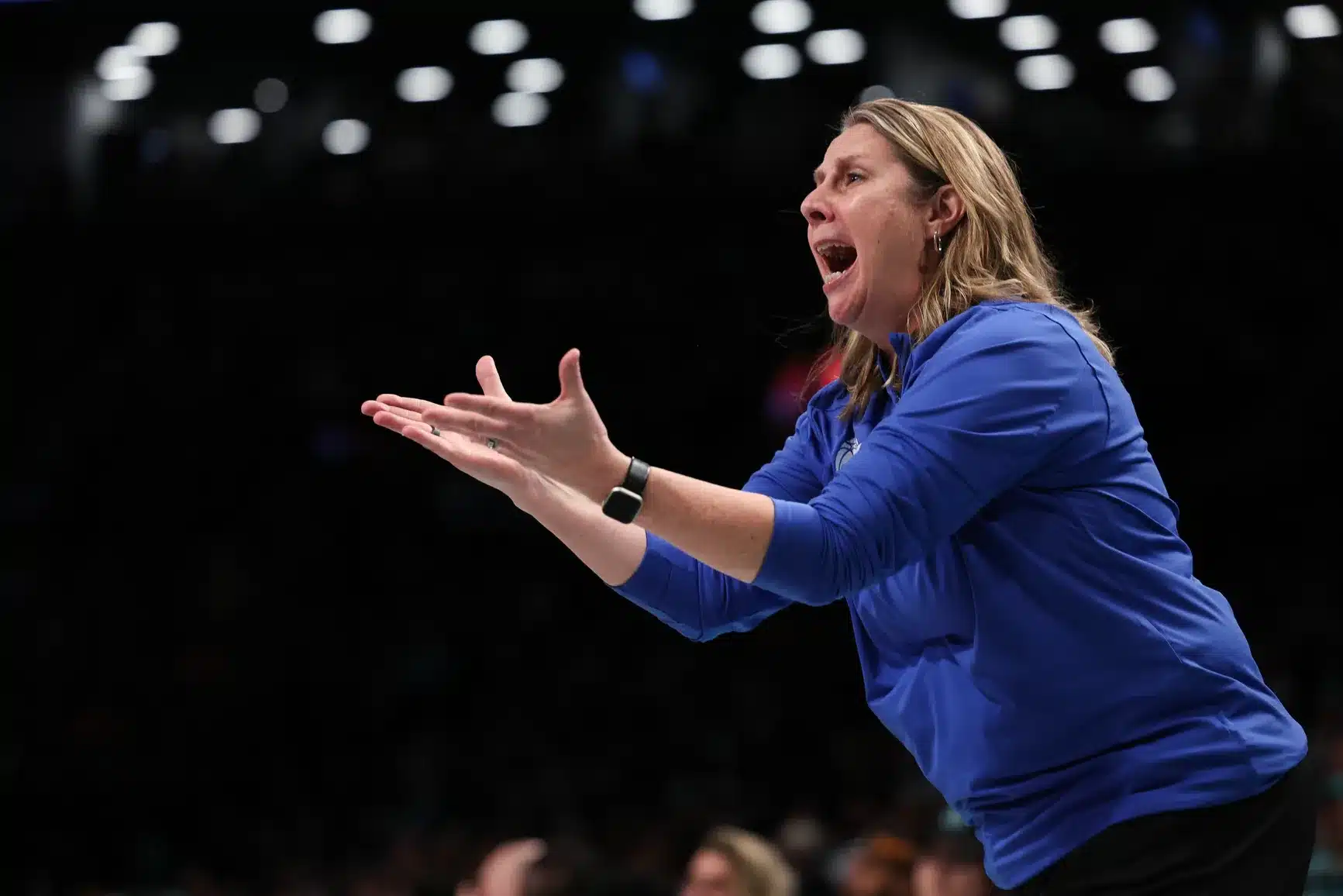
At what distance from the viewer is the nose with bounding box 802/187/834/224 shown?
2.16 metres

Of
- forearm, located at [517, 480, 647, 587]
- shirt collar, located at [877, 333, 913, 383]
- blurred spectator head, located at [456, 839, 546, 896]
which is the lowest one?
blurred spectator head, located at [456, 839, 546, 896]

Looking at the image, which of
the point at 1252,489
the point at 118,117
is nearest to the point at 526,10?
the point at 118,117

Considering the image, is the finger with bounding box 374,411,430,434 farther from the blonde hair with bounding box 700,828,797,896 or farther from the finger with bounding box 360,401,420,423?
the blonde hair with bounding box 700,828,797,896

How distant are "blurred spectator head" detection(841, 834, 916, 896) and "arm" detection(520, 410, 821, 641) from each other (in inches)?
79.9

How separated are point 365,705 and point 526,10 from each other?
4019 mm

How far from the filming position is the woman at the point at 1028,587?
169 centimetres

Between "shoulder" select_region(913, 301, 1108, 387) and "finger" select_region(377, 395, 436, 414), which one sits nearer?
"shoulder" select_region(913, 301, 1108, 387)

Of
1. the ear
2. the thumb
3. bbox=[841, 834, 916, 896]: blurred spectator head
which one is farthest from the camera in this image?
bbox=[841, 834, 916, 896]: blurred spectator head

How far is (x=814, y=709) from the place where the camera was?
8453 millimetres

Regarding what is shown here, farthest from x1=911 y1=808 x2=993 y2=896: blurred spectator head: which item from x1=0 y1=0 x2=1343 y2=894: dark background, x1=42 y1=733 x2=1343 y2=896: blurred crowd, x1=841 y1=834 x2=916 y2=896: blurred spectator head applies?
x1=0 y1=0 x2=1343 y2=894: dark background

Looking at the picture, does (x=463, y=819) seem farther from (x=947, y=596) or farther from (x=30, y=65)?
(x=947, y=596)

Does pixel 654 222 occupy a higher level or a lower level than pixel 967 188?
lower

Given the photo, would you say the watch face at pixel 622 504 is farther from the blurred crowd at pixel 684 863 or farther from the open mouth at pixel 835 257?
the blurred crowd at pixel 684 863

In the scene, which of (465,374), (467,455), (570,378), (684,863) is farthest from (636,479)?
(465,374)
